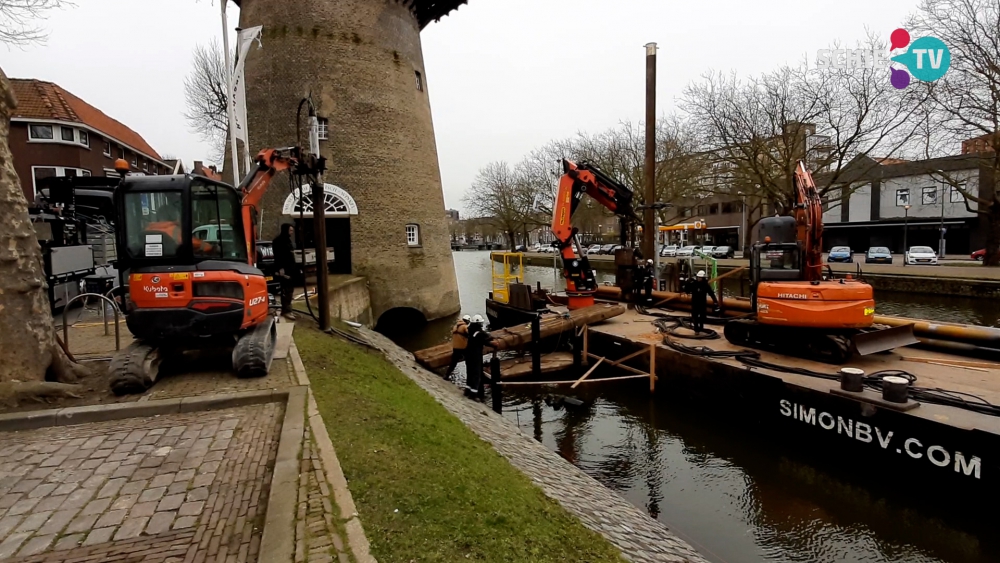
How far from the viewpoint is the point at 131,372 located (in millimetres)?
6172

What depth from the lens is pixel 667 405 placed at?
11.2 m

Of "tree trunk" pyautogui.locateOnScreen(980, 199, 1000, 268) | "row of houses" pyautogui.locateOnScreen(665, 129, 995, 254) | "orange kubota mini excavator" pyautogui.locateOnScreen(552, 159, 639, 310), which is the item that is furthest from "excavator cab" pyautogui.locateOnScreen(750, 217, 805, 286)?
"row of houses" pyautogui.locateOnScreen(665, 129, 995, 254)

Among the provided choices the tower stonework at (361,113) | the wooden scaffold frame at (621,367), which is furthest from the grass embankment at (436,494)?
the tower stonework at (361,113)

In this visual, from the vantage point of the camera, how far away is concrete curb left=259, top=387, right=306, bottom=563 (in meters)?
3.06

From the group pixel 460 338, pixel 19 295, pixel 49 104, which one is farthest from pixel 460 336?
pixel 49 104

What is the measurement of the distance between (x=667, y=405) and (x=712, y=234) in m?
56.7

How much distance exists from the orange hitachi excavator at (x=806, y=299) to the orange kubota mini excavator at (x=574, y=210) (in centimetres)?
486

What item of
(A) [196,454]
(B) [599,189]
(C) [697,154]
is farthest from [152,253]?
(C) [697,154]

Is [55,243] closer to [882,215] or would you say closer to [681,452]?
[681,452]

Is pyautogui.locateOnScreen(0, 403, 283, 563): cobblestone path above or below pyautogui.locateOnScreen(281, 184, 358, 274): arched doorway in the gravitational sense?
below

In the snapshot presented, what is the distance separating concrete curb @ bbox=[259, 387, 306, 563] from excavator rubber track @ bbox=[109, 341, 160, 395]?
2.21 m

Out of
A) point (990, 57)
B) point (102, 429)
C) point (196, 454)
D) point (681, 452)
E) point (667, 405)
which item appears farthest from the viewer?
point (990, 57)

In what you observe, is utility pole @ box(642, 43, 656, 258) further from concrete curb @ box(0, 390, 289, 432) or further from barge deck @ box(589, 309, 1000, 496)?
concrete curb @ box(0, 390, 289, 432)

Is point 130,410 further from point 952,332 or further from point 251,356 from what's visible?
point 952,332
